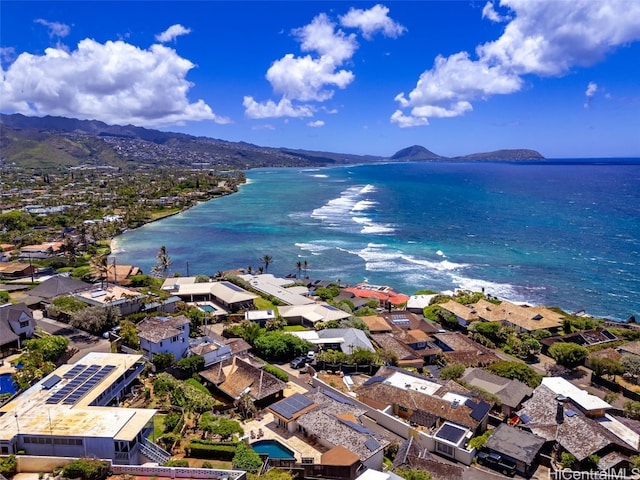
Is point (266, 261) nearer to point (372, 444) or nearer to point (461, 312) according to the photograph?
point (461, 312)

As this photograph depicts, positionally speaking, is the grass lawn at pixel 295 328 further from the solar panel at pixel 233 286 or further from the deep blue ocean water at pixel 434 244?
the deep blue ocean water at pixel 434 244

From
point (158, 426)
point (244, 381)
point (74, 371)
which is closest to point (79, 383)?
point (74, 371)

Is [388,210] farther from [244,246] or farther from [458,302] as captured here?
[458,302]

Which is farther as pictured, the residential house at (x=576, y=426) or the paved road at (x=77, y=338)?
the paved road at (x=77, y=338)

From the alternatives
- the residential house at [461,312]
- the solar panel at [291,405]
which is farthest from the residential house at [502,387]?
the residential house at [461,312]

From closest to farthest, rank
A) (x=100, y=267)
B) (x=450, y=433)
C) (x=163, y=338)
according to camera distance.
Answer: (x=450, y=433)
(x=163, y=338)
(x=100, y=267)

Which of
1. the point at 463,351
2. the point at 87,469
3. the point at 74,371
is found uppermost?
the point at 74,371

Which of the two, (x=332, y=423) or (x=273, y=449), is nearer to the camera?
(x=273, y=449)
